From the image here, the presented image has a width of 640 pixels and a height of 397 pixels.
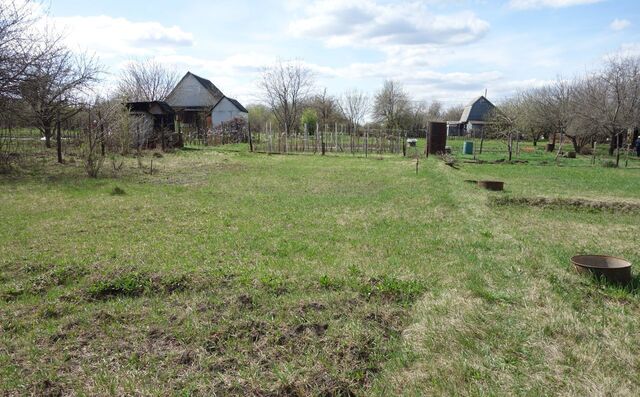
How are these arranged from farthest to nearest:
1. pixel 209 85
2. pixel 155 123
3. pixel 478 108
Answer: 1. pixel 478 108
2. pixel 209 85
3. pixel 155 123

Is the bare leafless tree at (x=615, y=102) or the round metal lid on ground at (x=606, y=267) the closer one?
the round metal lid on ground at (x=606, y=267)

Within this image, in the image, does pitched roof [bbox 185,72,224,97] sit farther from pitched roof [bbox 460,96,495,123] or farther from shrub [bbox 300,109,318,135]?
pitched roof [bbox 460,96,495,123]

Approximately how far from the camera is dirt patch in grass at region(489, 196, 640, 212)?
34.8 ft

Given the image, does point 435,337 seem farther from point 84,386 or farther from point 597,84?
point 597,84

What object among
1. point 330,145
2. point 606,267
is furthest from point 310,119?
point 606,267

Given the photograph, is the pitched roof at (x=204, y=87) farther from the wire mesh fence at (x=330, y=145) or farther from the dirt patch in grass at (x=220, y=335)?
the dirt patch in grass at (x=220, y=335)

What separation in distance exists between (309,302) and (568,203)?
29.3 feet

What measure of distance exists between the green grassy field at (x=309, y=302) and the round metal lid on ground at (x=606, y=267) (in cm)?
14

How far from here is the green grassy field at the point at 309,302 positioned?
333 cm

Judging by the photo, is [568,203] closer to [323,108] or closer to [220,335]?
[220,335]

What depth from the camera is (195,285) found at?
512cm

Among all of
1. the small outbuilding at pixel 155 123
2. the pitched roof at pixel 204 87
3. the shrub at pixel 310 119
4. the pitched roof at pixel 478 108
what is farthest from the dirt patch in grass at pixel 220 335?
the pitched roof at pixel 478 108

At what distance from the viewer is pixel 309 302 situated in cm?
461

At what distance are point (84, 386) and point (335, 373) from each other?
1.83 meters
